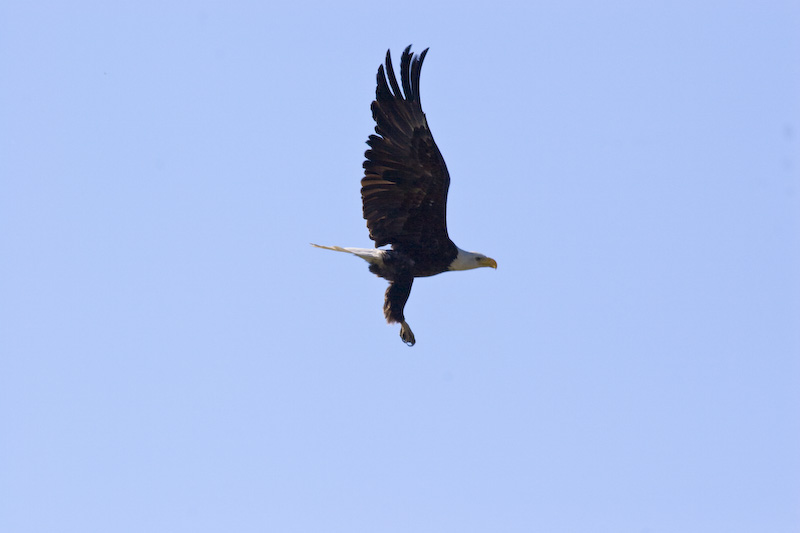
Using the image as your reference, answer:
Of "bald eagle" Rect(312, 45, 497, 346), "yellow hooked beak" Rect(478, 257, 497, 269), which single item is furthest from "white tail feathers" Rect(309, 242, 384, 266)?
"yellow hooked beak" Rect(478, 257, 497, 269)

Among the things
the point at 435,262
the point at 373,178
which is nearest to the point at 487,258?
the point at 435,262

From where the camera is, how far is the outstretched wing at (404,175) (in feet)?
42.2

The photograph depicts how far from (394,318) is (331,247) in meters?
1.38

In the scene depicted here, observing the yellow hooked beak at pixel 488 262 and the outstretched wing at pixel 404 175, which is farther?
the yellow hooked beak at pixel 488 262

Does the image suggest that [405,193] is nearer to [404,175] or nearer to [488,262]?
[404,175]

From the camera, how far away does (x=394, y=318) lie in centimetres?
1405

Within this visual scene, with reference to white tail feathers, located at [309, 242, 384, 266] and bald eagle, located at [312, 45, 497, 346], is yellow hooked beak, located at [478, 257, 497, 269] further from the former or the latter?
white tail feathers, located at [309, 242, 384, 266]

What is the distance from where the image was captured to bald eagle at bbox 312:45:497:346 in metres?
12.9

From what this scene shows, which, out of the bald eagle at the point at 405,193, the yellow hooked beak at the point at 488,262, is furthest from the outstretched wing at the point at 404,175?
the yellow hooked beak at the point at 488,262

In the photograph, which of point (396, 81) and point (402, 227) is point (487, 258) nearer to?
point (402, 227)

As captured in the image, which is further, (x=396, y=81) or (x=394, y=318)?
(x=394, y=318)

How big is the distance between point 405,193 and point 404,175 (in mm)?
192

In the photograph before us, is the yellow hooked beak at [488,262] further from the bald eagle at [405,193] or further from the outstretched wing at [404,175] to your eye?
the outstretched wing at [404,175]

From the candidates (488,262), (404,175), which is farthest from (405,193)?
(488,262)
